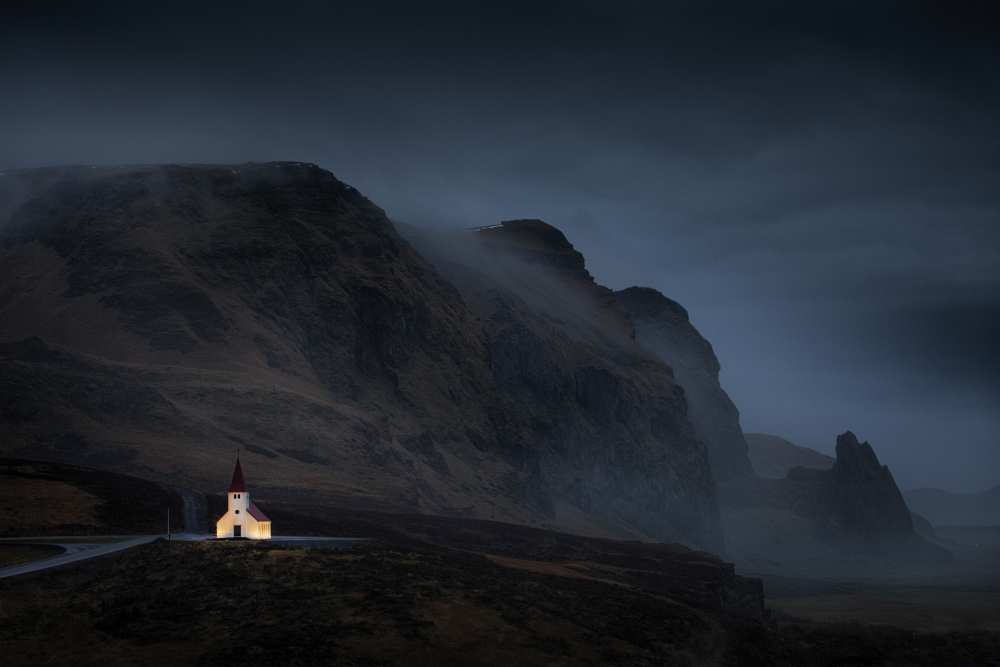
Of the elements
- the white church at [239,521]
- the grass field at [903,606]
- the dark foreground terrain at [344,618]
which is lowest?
the grass field at [903,606]

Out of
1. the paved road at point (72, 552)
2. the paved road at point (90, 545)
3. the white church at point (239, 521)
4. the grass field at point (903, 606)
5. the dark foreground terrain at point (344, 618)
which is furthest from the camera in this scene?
the grass field at point (903, 606)

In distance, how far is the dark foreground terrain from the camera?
49562 millimetres

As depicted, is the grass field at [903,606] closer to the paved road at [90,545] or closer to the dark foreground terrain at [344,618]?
the dark foreground terrain at [344,618]

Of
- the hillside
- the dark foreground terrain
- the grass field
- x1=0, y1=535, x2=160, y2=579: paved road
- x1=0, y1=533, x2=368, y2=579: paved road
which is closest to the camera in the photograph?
the dark foreground terrain

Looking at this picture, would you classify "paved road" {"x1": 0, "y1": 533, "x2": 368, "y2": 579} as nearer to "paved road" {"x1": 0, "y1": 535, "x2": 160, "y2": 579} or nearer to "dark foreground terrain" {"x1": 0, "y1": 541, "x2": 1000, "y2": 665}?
"paved road" {"x1": 0, "y1": 535, "x2": 160, "y2": 579}

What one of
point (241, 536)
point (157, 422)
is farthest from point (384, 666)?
point (157, 422)

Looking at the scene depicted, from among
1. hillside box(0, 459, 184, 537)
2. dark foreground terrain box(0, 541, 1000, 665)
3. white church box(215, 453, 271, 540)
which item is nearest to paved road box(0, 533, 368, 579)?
white church box(215, 453, 271, 540)

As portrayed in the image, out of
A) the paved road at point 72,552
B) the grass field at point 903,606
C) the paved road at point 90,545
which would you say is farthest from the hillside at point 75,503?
the grass field at point 903,606

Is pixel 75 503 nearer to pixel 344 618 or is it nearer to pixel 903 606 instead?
pixel 344 618

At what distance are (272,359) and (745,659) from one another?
125m

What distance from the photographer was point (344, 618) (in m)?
55.5

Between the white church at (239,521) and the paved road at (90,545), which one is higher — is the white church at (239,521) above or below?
above

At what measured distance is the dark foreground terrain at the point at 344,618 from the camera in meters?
49.6

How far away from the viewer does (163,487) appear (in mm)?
110562
